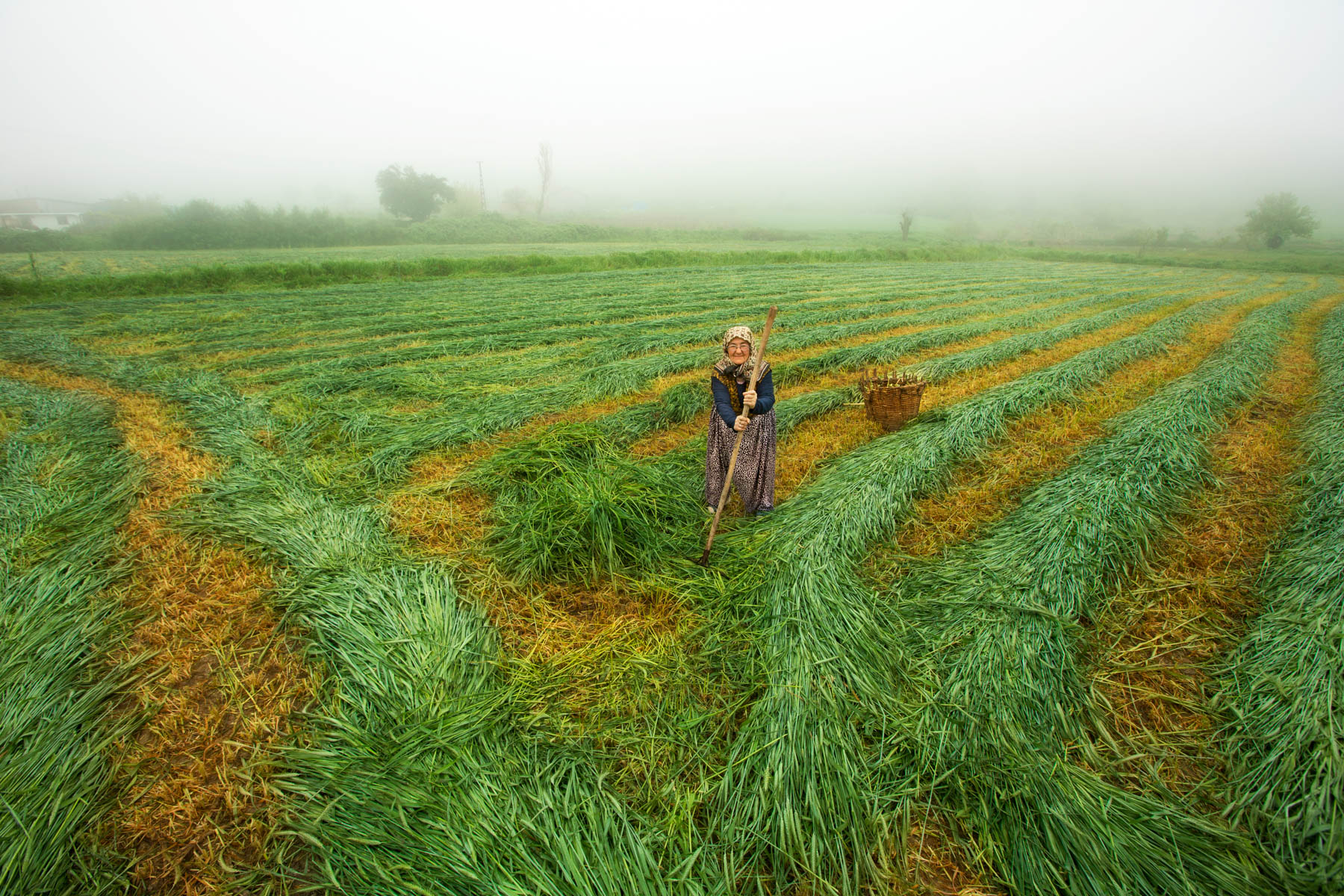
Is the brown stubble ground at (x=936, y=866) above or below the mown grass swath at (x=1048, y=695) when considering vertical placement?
below

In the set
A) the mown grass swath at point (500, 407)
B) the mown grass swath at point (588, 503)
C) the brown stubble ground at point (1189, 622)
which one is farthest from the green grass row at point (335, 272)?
the brown stubble ground at point (1189, 622)

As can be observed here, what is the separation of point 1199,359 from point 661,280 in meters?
14.5

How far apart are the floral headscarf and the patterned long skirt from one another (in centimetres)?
34

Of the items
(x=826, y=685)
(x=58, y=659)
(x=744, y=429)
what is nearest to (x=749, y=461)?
(x=744, y=429)

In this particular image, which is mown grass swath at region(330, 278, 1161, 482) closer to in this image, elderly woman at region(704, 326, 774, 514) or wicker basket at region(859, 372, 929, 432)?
elderly woman at region(704, 326, 774, 514)

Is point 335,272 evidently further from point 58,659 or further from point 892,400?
point 892,400

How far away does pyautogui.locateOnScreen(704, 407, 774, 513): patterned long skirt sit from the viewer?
4.18 metres

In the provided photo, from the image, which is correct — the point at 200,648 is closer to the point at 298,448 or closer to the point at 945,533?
the point at 298,448

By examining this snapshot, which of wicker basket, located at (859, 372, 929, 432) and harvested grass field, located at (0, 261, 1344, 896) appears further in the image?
wicker basket, located at (859, 372, 929, 432)

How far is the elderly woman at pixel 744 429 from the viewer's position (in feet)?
13.0

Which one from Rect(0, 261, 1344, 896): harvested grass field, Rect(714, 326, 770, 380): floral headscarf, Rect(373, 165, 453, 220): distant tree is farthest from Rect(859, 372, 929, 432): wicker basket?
Rect(373, 165, 453, 220): distant tree

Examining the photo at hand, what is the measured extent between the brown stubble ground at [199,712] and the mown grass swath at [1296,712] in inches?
154

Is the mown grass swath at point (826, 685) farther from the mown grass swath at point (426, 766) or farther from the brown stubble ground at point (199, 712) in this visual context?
the brown stubble ground at point (199, 712)

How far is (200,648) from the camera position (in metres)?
3.09
